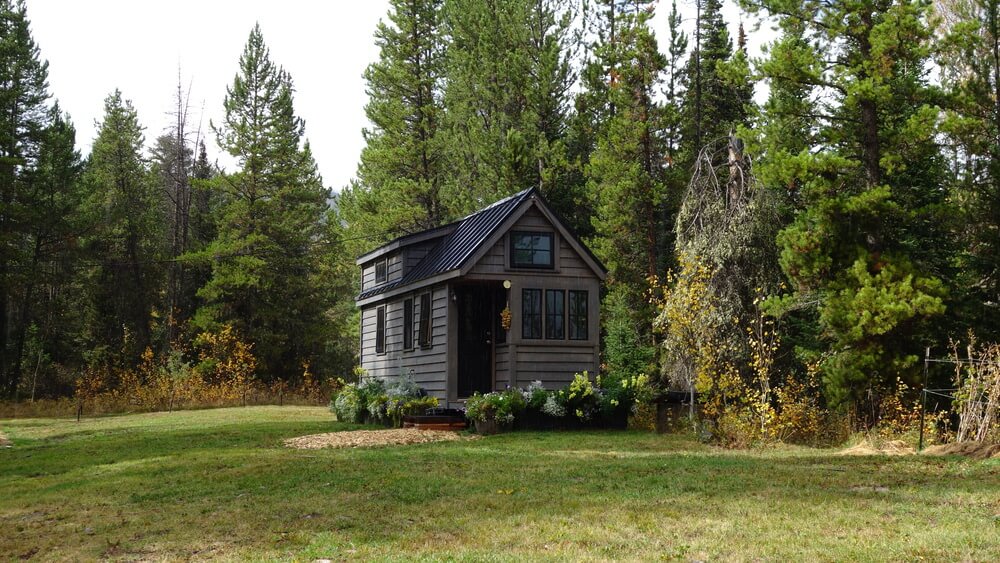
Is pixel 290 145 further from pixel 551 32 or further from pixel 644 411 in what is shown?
pixel 644 411

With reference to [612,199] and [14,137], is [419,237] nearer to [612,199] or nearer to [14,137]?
[612,199]

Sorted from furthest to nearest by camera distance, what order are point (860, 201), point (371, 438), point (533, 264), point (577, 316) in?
point (577, 316), point (533, 264), point (371, 438), point (860, 201)

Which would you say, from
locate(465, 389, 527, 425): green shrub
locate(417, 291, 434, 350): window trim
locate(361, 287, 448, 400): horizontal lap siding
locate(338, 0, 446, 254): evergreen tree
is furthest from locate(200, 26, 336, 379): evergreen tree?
locate(465, 389, 527, 425): green shrub

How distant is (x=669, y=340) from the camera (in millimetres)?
19656

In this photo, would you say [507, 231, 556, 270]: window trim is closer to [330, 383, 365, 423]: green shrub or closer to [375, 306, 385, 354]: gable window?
[330, 383, 365, 423]: green shrub

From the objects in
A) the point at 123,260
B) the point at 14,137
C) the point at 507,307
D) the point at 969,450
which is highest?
the point at 14,137

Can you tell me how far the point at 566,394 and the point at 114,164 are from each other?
123ft

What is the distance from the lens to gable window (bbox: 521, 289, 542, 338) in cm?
2116

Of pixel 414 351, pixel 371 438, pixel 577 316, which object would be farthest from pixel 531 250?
pixel 371 438

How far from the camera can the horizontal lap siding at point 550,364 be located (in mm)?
21078

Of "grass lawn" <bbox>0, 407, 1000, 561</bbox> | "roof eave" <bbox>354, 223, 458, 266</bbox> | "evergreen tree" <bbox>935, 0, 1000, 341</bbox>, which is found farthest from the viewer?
"roof eave" <bbox>354, 223, 458, 266</bbox>

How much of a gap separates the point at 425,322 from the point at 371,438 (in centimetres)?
562

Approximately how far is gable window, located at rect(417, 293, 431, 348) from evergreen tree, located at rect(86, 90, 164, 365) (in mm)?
25102

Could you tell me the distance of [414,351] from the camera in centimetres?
2298
